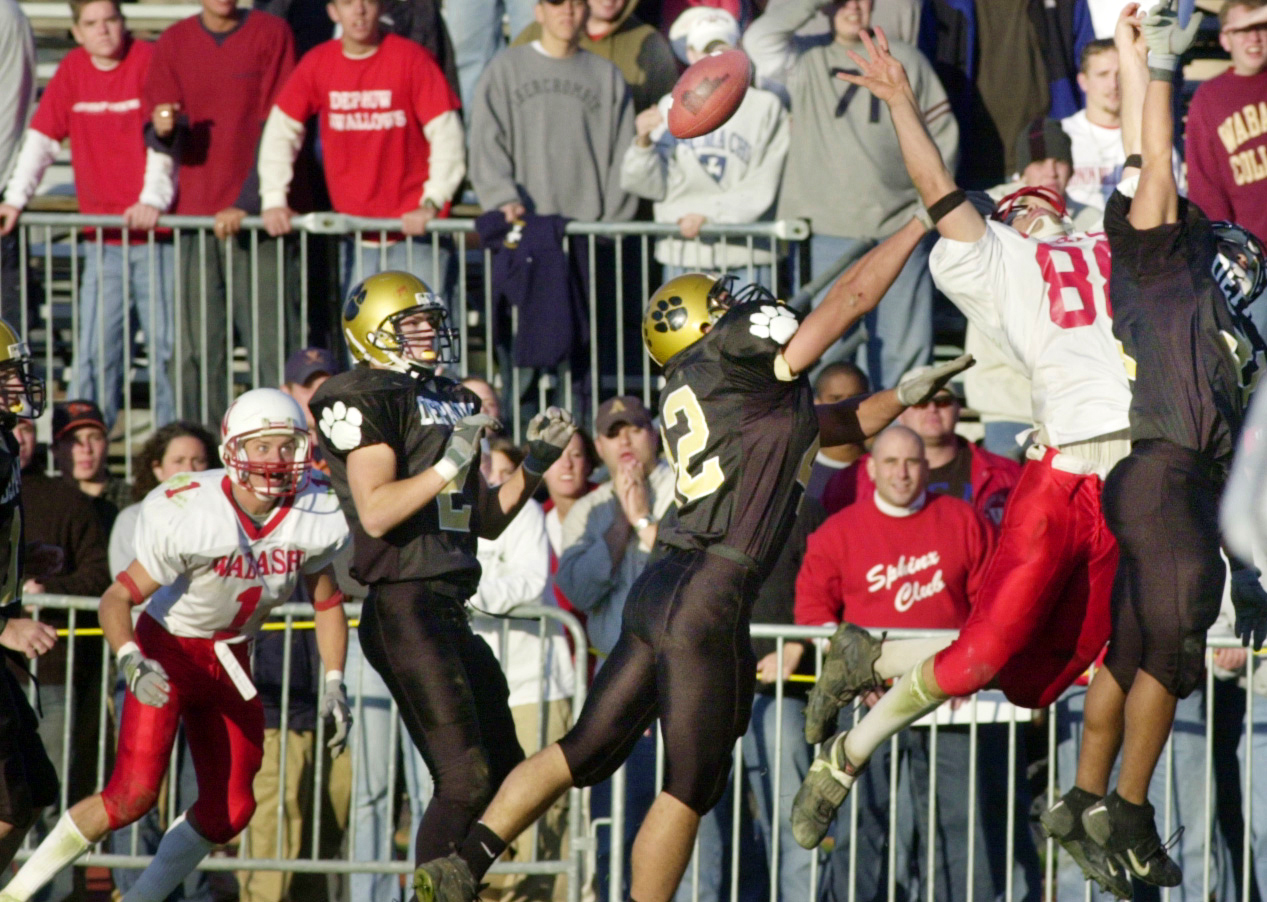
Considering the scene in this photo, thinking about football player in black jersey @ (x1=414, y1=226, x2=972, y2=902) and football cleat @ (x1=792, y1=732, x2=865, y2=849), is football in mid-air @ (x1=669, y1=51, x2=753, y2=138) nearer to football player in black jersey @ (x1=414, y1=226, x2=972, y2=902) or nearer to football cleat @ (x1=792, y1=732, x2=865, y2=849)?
football player in black jersey @ (x1=414, y1=226, x2=972, y2=902)

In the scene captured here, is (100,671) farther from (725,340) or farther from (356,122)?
(725,340)

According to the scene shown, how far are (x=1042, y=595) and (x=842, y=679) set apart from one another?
0.90m

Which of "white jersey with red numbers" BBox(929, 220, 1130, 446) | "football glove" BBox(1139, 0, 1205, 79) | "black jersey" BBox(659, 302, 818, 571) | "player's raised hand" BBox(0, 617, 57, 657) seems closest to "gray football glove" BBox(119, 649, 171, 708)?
"player's raised hand" BBox(0, 617, 57, 657)

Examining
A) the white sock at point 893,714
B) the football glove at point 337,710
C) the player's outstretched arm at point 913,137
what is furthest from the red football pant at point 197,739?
the player's outstretched arm at point 913,137

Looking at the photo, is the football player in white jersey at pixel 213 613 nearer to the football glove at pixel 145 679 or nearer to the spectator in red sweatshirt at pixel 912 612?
the football glove at pixel 145 679

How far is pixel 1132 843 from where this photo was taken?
228 inches

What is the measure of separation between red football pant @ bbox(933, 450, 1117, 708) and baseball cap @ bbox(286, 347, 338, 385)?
380 centimetres

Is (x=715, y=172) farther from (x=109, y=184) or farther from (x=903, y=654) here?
(x=903, y=654)

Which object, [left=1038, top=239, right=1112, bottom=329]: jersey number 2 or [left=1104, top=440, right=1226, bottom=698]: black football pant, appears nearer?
[left=1104, top=440, right=1226, bottom=698]: black football pant

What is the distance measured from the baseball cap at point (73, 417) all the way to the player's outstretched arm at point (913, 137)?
4.51 metres

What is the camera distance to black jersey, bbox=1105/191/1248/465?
227 inches

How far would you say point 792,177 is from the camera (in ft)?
32.3

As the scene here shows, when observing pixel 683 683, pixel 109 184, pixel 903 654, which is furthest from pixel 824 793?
pixel 109 184

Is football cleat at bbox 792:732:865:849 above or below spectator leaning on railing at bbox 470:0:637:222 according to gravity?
below
